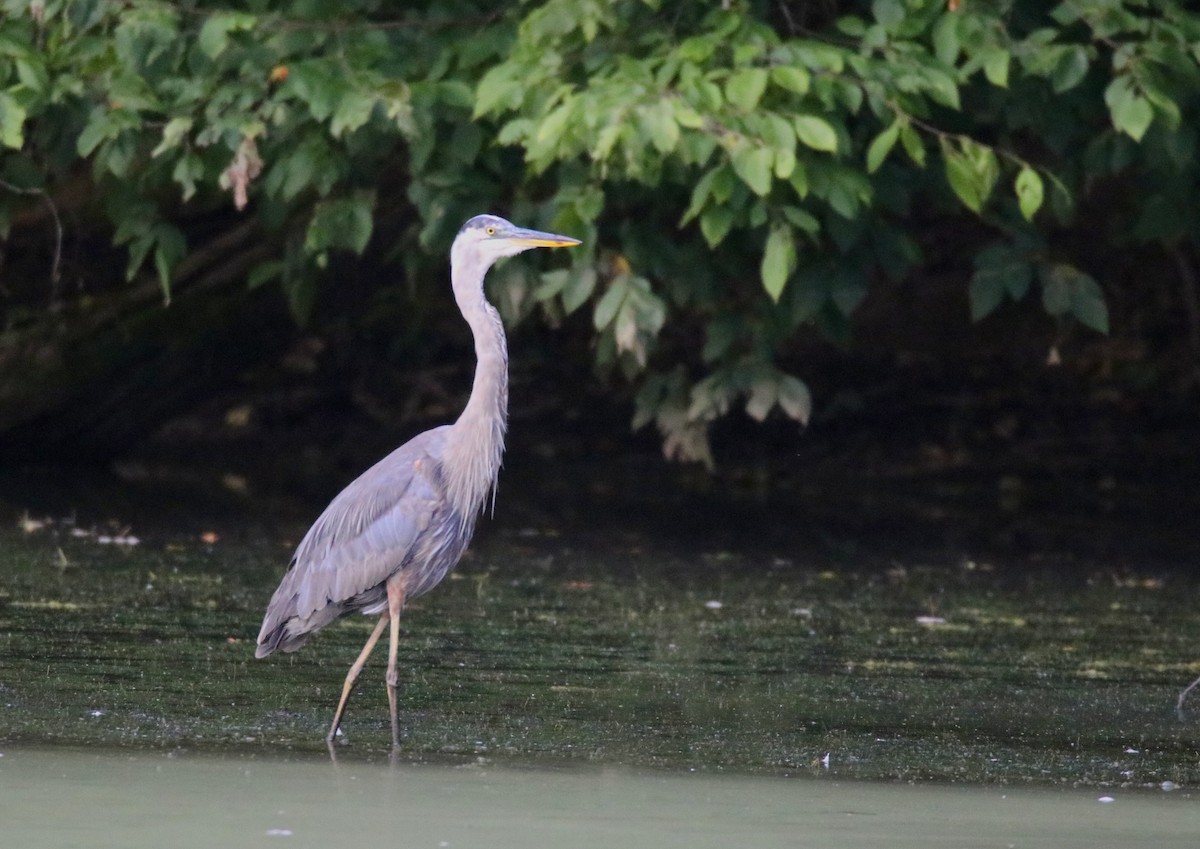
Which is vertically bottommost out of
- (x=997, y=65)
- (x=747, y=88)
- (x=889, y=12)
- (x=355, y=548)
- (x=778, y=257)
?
(x=355, y=548)

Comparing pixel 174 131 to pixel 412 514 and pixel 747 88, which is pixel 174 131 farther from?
pixel 412 514

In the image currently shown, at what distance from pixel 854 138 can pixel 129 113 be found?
2.99 meters

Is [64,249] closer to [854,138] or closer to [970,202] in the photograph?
[854,138]

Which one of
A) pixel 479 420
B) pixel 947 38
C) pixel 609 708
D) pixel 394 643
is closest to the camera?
pixel 609 708

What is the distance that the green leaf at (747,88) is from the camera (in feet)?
22.9

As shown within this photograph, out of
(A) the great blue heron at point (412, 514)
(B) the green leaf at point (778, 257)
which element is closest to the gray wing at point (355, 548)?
(A) the great blue heron at point (412, 514)

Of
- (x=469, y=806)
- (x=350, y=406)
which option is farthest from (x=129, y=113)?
(x=350, y=406)

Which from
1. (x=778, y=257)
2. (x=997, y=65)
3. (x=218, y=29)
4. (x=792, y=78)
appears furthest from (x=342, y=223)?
(x=997, y=65)

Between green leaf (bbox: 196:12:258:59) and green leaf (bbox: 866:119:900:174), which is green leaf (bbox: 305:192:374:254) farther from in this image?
green leaf (bbox: 866:119:900:174)

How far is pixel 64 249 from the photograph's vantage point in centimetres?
1052

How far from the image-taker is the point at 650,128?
688 centimetres

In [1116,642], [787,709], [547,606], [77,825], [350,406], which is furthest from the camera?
[350,406]

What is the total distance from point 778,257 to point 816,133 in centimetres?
55

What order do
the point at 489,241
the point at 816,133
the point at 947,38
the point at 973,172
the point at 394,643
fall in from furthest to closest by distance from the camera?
the point at 973,172 → the point at 947,38 → the point at 816,133 → the point at 489,241 → the point at 394,643
